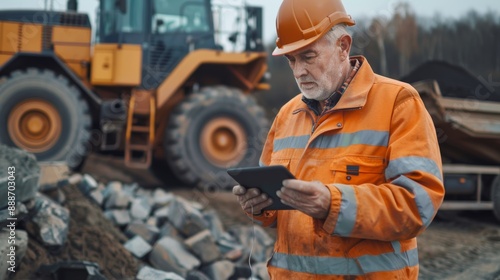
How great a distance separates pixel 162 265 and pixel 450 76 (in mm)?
4660

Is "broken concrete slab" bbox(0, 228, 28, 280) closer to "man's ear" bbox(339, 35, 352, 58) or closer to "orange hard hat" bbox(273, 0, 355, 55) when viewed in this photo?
"orange hard hat" bbox(273, 0, 355, 55)

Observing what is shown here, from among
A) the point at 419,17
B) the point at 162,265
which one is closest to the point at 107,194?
the point at 162,265

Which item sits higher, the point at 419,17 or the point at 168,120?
the point at 419,17

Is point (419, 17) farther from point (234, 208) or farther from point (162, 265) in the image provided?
point (162, 265)

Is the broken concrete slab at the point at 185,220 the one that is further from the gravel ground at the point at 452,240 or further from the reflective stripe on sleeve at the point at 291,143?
the reflective stripe on sleeve at the point at 291,143

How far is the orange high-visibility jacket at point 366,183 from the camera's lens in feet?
5.57

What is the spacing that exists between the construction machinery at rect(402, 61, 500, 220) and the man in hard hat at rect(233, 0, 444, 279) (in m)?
4.58

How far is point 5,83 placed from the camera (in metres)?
7.49

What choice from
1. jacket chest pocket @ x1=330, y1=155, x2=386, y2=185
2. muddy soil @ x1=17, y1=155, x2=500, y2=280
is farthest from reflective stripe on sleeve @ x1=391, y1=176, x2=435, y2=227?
muddy soil @ x1=17, y1=155, x2=500, y2=280

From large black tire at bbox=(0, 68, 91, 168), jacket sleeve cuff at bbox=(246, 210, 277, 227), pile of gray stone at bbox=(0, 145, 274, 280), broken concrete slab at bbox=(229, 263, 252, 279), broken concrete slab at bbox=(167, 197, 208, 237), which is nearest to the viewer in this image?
jacket sleeve cuff at bbox=(246, 210, 277, 227)

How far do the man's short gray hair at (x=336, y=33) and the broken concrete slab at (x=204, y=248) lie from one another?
3.60 metres

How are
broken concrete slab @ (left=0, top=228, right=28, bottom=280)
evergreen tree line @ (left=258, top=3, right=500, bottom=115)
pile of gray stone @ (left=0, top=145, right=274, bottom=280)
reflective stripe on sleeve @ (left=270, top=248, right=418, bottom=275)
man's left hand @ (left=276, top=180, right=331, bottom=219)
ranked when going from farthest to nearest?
evergreen tree line @ (left=258, top=3, right=500, bottom=115) → pile of gray stone @ (left=0, top=145, right=274, bottom=280) → broken concrete slab @ (left=0, top=228, right=28, bottom=280) → reflective stripe on sleeve @ (left=270, top=248, right=418, bottom=275) → man's left hand @ (left=276, top=180, right=331, bottom=219)

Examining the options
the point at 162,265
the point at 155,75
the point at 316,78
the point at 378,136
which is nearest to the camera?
the point at 378,136

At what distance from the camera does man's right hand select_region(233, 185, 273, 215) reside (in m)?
1.86
